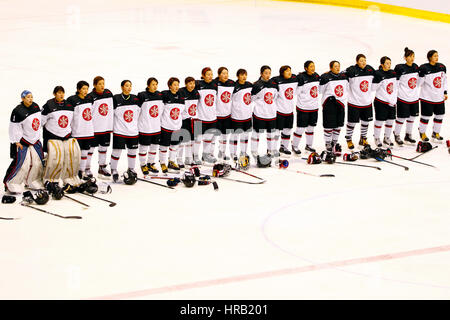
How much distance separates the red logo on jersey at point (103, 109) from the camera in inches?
391

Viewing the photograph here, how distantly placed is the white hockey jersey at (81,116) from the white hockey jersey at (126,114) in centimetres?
38

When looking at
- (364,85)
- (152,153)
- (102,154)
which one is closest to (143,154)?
(152,153)

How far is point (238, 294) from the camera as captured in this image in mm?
6645

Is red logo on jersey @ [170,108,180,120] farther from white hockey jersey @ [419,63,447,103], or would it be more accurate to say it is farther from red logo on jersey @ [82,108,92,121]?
white hockey jersey @ [419,63,447,103]

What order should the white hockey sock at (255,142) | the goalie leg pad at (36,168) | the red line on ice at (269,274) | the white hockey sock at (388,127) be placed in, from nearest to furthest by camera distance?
→ the red line on ice at (269,274) < the goalie leg pad at (36,168) < the white hockey sock at (255,142) < the white hockey sock at (388,127)

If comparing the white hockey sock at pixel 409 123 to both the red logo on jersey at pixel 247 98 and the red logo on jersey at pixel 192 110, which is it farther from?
the red logo on jersey at pixel 192 110

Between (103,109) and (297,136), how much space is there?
10.6 feet

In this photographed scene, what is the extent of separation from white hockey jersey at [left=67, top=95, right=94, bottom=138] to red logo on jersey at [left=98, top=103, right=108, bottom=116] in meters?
0.19

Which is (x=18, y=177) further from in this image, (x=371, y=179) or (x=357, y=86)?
(x=357, y=86)

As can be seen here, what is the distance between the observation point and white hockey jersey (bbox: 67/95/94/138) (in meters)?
9.65

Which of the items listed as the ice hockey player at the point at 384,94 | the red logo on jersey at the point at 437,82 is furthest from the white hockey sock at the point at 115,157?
the red logo on jersey at the point at 437,82

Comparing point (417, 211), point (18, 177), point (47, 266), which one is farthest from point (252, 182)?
point (47, 266)

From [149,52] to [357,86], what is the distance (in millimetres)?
7548
